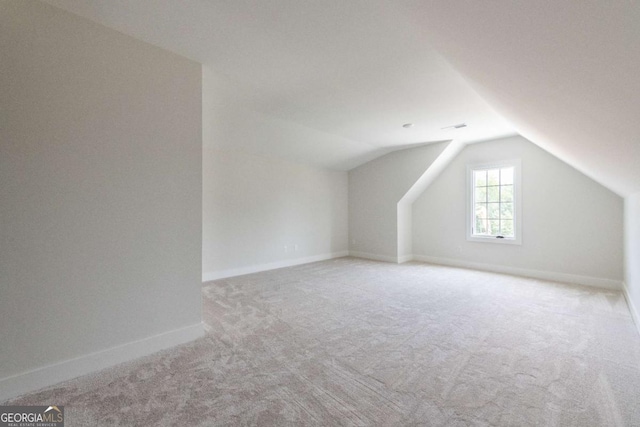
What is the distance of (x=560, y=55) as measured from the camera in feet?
3.54

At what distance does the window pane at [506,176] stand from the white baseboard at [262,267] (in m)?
3.95

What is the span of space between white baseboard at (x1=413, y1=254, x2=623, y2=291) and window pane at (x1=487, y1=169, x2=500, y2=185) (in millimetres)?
1667

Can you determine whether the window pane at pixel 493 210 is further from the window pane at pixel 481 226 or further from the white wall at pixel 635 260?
the white wall at pixel 635 260

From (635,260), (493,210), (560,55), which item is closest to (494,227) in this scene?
(493,210)

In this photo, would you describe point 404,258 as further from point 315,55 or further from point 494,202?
point 315,55

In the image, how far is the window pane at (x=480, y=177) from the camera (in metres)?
5.54

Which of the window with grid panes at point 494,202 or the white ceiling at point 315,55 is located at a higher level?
the white ceiling at point 315,55

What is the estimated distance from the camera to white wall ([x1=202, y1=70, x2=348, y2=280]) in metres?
4.36

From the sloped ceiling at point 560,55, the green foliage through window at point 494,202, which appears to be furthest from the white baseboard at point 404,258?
the sloped ceiling at point 560,55

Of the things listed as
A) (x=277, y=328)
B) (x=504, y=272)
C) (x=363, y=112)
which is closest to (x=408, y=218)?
(x=504, y=272)

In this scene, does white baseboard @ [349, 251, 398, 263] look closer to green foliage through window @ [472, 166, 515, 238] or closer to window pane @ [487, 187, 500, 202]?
green foliage through window @ [472, 166, 515, 238]

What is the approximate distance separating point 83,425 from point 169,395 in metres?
0.44

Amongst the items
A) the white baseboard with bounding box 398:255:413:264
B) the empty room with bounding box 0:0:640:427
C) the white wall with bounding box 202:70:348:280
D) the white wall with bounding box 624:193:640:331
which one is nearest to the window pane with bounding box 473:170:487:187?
the empty room with bounding box 0:0:640:427

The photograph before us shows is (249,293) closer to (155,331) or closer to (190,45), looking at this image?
(155,331)
